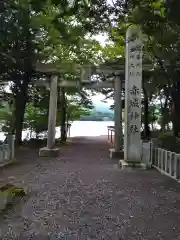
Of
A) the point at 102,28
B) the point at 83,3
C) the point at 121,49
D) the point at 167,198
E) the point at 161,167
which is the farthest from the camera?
the point at 121,49

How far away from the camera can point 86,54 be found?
599 inches

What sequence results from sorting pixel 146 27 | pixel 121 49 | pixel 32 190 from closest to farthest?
pixel 146 27, pixel 32 190, pixel 121 49

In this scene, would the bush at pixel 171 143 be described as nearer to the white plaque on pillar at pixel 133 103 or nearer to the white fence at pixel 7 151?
A: the white plaque on pillar at pixel 133 103

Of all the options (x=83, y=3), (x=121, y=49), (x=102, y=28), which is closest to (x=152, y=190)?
(x=102, y=28)

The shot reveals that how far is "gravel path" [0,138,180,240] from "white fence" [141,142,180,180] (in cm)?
27

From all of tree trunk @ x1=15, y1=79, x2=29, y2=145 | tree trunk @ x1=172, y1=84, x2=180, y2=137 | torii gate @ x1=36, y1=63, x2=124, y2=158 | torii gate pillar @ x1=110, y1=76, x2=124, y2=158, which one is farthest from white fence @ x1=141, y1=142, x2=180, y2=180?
tree trunk @ x1=15, y1=79, x2=29, y2=145

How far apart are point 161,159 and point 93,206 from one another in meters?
4.15

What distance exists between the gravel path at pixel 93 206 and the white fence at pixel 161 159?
0.89 ft

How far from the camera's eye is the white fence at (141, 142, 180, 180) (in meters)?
7.54

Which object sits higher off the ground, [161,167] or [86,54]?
[86,54]

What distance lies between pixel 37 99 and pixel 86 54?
10.9 ft

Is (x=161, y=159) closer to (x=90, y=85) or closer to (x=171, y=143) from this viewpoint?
(x=171, y=143)

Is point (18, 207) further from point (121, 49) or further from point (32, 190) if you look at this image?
point (121, 49)

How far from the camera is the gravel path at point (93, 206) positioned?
3.88 metres
